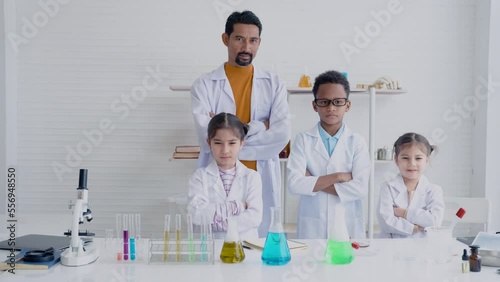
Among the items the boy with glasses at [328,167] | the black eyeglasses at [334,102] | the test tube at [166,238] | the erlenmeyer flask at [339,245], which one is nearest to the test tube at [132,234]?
the test tube at [166,238]

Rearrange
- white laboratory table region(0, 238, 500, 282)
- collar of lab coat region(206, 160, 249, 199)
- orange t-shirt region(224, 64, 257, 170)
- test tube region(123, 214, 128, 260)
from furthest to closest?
orange t-shirt region(224, 64, 257, 170) < collar of lab coat region(206, 160, 249, 199) < test tube region(123, 214, 128, 260) < white laboratory table region(0, 238, 500, 282)

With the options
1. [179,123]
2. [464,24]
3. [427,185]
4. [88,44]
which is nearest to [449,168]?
[464,24]

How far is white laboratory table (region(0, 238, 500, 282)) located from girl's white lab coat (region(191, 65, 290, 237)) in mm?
1037

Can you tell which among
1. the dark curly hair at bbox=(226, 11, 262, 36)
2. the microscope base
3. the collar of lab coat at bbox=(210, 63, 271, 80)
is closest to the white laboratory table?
the microscope base

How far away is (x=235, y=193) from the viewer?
2.46 m

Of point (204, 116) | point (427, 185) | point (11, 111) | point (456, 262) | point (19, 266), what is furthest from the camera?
point (11, 111)

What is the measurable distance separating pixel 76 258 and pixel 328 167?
145 centimetres

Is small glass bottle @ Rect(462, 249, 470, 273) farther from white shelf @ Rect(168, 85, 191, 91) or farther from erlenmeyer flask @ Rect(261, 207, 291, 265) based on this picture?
white shelf @ Rect(168, 85, 191, 91)

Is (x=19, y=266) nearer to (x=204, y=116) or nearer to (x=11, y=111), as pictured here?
(x=204, y=116)

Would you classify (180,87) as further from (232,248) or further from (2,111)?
(232,248)

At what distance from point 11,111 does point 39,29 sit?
2.40 ft

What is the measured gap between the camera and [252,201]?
95.0 inches

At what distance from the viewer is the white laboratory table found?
1681 millimetres

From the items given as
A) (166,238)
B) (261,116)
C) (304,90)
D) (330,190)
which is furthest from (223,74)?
(166,238)
